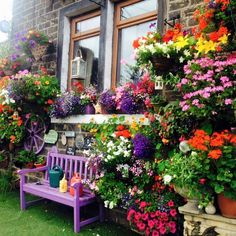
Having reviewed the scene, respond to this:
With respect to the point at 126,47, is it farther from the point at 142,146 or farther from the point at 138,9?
the point at 142,146

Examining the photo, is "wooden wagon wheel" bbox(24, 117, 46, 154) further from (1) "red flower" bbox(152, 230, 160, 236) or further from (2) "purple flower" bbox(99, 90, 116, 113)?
(1) "red flower" bbox(152, 230, 160, 236)

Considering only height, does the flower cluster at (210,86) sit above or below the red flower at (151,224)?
above

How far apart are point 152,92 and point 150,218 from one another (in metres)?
1.59

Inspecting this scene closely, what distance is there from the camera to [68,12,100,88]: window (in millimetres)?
5316

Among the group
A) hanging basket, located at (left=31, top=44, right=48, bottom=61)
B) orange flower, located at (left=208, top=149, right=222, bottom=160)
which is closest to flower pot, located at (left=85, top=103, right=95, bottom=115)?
hanging basket, located at (left=31, top=44, right=48, bottom=61)

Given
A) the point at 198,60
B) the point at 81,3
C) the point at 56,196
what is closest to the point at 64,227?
the point at 56,196

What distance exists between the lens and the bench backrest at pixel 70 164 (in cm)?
471

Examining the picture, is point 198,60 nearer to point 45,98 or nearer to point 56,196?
point 56,196

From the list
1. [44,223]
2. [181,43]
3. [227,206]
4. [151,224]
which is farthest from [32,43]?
[227,206]

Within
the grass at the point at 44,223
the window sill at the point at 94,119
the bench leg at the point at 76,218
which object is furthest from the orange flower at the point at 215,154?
the bench leg at the point at 76,218

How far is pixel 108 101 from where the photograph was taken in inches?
180

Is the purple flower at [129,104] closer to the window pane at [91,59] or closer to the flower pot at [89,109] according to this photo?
the flower pot at [89,109]

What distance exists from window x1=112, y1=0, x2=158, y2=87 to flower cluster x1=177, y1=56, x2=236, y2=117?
1.91m

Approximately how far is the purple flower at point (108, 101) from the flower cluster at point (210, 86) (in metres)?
1.68
